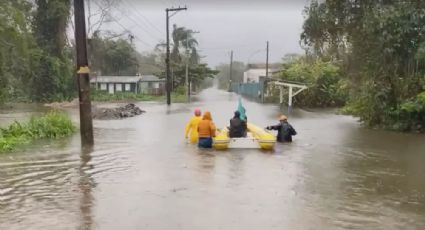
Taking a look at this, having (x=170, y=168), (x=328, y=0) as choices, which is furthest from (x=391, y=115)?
(x=170, y=168)

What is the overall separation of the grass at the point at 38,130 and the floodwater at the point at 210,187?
0.93 m

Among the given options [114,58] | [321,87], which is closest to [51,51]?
[114,58]

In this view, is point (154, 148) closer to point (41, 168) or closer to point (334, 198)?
point (41, 168)

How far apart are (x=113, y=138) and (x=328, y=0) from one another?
38.1ft

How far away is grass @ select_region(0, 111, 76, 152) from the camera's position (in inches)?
696

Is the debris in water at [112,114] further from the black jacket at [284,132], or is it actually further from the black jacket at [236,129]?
the black jacket at [236,129]

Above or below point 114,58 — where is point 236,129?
below

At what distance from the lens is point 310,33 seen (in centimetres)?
2712

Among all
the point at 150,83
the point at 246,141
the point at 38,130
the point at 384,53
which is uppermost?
the point at 384,53

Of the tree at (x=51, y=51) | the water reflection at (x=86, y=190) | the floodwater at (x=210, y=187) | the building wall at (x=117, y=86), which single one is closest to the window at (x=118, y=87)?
the building wall at (x=117, y=86)

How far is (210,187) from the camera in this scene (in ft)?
33.2

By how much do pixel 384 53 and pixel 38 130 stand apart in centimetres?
1372

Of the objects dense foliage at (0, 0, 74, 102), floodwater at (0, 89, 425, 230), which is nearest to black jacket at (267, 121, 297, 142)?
floodwater at (0, 89, 425, 230)

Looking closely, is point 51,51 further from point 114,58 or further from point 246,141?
point 246,141
